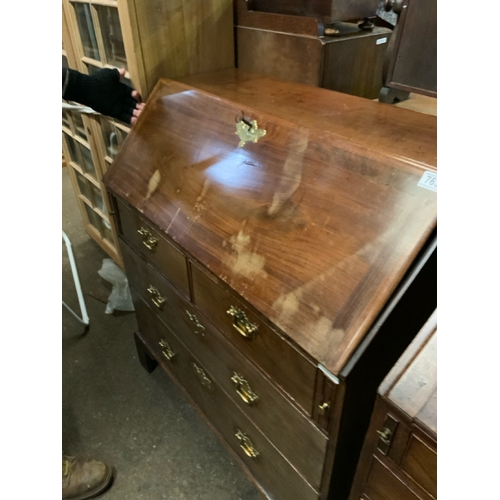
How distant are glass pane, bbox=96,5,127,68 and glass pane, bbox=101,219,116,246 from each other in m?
0.96

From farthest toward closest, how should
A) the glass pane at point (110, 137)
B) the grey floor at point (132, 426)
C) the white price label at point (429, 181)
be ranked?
1. the glass pane at point (110, 137)
2. the grey floor at point (132, 426)
3. the white price label at point (429, 181)

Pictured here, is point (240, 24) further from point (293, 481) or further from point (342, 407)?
point (293, 481)

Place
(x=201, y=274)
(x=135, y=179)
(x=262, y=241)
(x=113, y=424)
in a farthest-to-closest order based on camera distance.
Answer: (x=113, y=424), (x=135, y=179), (x=201, y=274), (x=262, y=241)

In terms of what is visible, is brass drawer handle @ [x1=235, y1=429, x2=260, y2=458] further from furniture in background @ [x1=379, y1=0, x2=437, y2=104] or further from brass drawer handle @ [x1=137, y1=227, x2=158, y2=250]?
furniture in background @ [x1=379, y1=0, x2=437, y2=104]

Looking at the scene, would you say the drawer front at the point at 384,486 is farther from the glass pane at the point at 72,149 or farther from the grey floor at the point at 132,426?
the glass pane at the point at 72,149

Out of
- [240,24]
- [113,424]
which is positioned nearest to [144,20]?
[240,24]

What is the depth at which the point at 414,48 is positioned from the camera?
0.80 meters

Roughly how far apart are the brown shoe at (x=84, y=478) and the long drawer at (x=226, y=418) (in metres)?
0.37

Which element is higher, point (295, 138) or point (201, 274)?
point (295, 138)

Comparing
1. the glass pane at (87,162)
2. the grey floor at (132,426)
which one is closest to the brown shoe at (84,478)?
the grey floor at (132,426)

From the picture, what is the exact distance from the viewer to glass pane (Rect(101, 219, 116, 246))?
2062 mm

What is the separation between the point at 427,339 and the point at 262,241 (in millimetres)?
333

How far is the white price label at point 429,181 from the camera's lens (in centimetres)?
58
